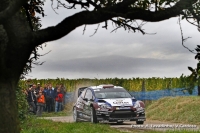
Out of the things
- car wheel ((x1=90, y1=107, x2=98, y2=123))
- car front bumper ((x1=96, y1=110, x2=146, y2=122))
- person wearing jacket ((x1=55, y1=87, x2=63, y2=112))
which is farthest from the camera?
person wearing jacket ((x1=55, y1=87, x2=63, y2=112))

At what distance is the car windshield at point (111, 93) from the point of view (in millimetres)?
22719

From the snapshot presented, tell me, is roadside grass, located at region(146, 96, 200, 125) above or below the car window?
below

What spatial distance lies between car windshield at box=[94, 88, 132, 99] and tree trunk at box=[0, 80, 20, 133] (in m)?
13.6

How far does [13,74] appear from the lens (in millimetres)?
8969

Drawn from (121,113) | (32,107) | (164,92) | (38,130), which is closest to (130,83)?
(164,92)

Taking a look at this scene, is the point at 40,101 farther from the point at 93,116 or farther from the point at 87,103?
the point at 93,116

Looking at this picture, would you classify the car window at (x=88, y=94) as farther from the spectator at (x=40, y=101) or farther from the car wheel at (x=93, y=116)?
the spectator at (x=40, y=101)

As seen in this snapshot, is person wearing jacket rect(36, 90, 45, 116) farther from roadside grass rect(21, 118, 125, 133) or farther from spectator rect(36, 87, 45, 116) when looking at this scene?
roadside grass rect(21, 118, 125, 133)

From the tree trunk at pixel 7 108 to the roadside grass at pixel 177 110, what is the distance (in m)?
16.6

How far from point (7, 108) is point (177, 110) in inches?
781

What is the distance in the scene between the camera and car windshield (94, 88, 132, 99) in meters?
22.7

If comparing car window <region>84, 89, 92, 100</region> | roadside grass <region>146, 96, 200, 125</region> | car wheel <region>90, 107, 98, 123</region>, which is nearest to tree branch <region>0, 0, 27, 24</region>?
car wheel <region>90, 107, 98, 123</region>

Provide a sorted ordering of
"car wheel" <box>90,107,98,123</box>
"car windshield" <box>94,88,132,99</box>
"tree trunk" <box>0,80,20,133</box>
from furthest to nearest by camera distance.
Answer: "car windshield" <box>94,88,132,99</box> → "car wheel" <box>90,107,98,123</box> → "tree trunk" <box>0,80,20,133</box>

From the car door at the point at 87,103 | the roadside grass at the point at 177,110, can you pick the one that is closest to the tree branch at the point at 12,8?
the car door at the point at 87,103
